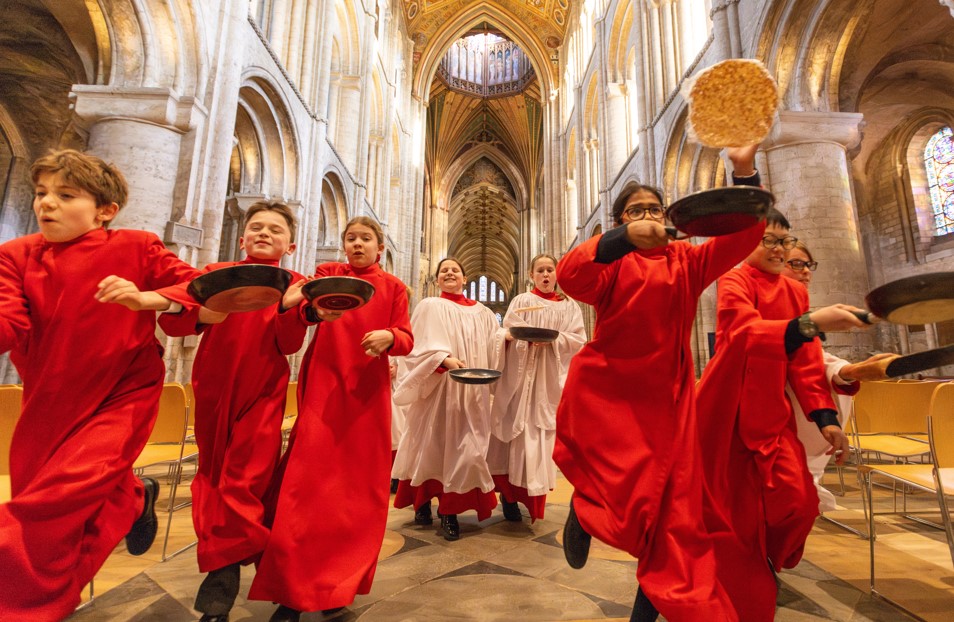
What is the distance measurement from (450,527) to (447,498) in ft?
0.57

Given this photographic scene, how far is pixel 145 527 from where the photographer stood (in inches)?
68.7

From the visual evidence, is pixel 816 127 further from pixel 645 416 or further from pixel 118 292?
pixel 118 292

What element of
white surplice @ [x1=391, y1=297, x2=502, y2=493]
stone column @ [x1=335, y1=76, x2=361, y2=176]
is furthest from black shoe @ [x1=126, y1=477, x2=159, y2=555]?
stone column @ [x1=335, y1=76, x2=361, y2=176]

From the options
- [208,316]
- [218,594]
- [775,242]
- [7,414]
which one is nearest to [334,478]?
[218,594]

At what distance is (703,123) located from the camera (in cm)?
176

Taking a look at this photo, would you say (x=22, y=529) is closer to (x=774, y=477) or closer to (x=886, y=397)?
(x=774, y=477)

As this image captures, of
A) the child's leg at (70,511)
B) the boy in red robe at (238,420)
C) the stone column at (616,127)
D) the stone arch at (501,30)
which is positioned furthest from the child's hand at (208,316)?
the stone arch at (501,30)

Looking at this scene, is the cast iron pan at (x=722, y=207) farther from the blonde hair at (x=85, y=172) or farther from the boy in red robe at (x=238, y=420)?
the blonde hair at (x=85, y=172)

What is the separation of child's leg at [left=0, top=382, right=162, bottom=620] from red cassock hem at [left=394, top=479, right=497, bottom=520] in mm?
1825

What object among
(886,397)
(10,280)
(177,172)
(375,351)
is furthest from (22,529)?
(177,172)

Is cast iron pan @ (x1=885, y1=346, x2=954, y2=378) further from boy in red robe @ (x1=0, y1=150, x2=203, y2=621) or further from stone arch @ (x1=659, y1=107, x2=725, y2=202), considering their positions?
stone arch @ (x1=659, y1=107, x2=725, y2=202)

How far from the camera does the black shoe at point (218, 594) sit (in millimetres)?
1688

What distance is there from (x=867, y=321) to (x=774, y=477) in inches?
29.7

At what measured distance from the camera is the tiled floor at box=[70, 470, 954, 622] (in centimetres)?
197
